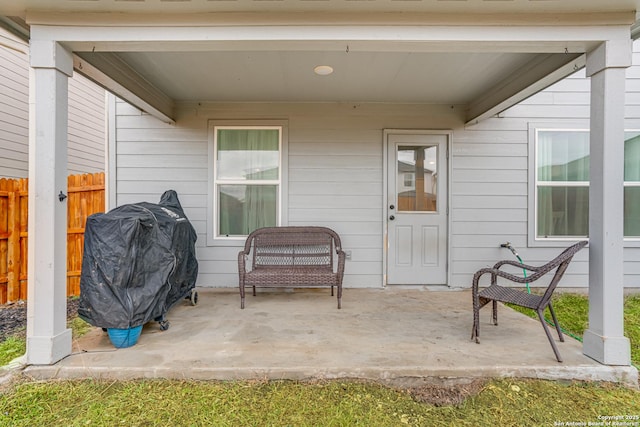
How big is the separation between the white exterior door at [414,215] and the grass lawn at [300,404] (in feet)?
7.21

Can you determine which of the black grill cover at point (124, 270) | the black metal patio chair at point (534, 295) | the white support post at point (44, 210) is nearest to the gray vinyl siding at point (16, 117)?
the white support post at point (44, 210)

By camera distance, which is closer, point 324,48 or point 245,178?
point 324,48

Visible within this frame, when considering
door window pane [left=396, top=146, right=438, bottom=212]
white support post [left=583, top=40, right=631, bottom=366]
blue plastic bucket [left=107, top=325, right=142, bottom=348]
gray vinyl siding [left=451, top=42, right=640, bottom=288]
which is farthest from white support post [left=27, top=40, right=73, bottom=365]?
gray vinyl siding [left=451, top=42, right=640, bottom=288]

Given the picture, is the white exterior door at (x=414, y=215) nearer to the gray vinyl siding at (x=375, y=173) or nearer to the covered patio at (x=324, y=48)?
the gray vinyl siding at (x=375, y=173)

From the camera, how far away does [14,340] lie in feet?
8.67

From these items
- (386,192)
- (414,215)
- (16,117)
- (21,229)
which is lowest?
(21,229)

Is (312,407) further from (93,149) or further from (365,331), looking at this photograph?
(93,149)

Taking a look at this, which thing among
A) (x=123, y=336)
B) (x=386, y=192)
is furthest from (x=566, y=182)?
(x=123, y=336)

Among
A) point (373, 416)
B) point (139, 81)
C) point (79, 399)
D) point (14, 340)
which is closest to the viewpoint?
point (373, 416)

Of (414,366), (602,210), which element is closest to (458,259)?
(602,210)

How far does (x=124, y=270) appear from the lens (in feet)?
7.59

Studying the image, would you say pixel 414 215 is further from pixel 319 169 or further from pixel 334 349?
pixel 334 349

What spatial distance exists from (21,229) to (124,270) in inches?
105

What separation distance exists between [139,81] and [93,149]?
167 inches
